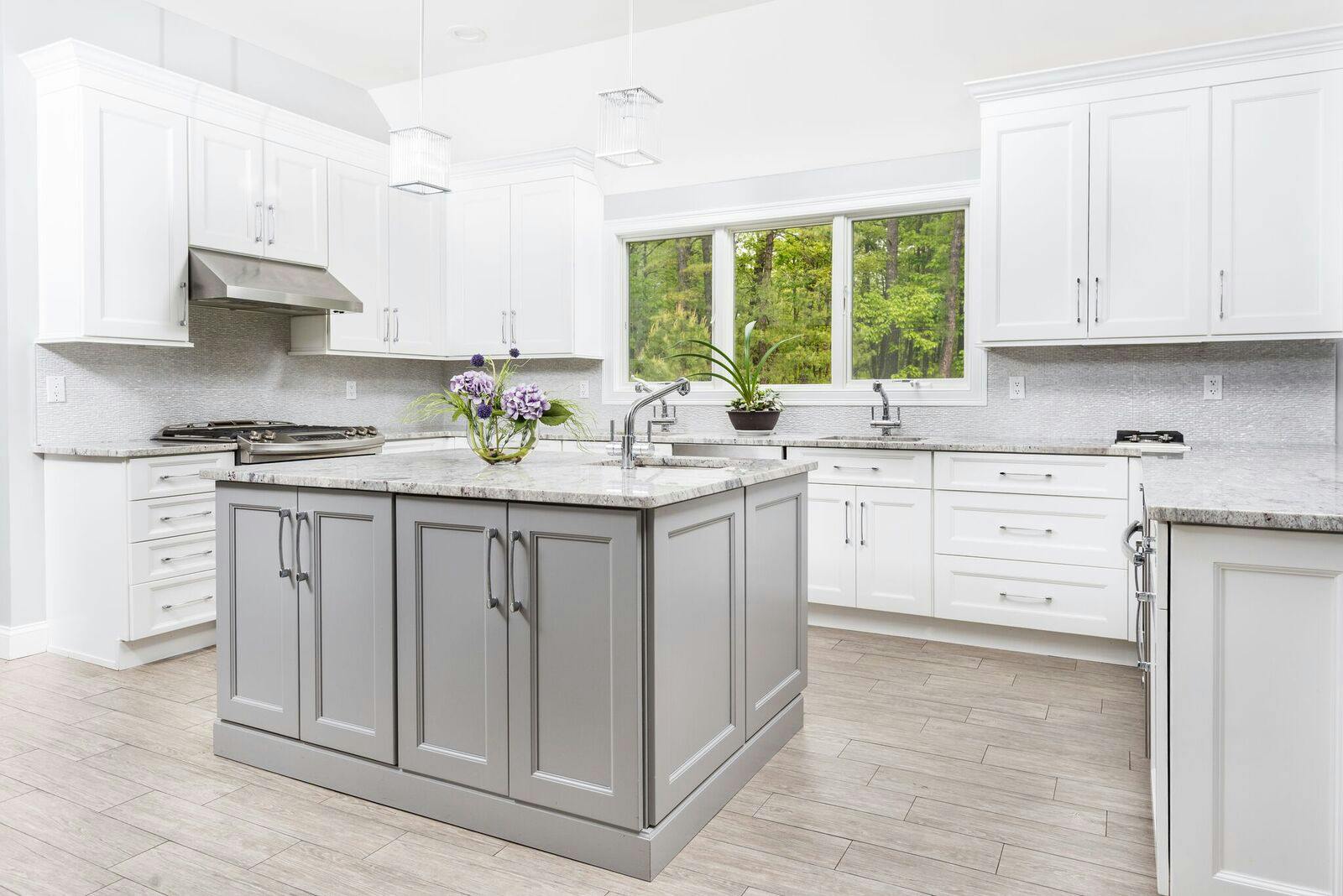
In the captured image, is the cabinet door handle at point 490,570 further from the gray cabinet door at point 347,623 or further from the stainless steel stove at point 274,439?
the stainless steel stove at point 274,439

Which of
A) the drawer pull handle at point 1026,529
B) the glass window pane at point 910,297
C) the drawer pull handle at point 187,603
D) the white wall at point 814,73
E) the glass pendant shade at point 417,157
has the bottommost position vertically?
the drawer pull handle at point 187,603

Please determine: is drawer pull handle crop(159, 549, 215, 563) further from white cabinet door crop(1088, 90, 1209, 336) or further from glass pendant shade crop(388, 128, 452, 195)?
white cabinet door crop(1088, 90, 1209, 336)

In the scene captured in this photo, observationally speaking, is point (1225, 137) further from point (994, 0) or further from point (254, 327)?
point (254, 327)

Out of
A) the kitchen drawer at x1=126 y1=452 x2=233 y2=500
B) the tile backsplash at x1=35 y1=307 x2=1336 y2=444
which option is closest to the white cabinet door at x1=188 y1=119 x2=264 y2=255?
the tile backsplash at x1=35 y1=307 x2=1336 y2=444

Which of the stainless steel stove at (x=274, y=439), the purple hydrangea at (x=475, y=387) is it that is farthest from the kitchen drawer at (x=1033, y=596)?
the stainless steel stove at (x=274, y=439)

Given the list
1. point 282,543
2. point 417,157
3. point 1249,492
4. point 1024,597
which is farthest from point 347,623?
point 1024,597

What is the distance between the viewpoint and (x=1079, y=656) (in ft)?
11.8

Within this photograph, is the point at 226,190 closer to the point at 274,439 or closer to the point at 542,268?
the point at 274,439

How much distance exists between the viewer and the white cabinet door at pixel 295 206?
4219mm

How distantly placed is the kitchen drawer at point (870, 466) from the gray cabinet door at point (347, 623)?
2098mm

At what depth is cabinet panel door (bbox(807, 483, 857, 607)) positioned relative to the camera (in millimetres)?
3938

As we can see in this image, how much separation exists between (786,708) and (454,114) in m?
4.23

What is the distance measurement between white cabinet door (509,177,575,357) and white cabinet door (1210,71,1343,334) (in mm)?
3166

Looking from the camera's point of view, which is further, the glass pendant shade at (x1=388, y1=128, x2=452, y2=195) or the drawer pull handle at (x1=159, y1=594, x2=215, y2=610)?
the drawer pull handle at (x1=159, y1=594, x2=215, y2=610)
